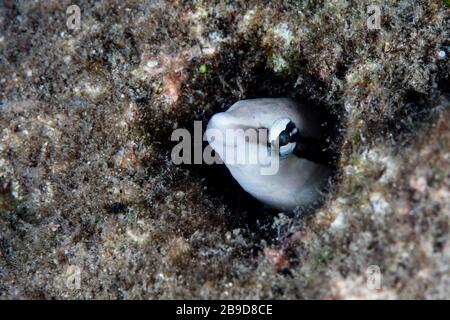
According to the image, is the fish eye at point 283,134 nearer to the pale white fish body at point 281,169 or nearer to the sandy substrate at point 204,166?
the pale white fish body at point 281,169

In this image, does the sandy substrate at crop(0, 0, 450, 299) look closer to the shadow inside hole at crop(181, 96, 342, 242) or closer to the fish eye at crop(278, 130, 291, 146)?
the shadow inside hole at crop(181, 96, 342, 242)

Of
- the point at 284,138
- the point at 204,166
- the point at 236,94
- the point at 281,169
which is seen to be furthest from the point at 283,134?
the point at 204,166

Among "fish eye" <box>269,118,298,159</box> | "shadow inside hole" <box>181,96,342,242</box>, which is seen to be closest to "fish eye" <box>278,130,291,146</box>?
"fish eye" <box>269,118,298,159</box>

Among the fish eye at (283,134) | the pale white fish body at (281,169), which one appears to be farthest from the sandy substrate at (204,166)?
the fish eye at (283,134)


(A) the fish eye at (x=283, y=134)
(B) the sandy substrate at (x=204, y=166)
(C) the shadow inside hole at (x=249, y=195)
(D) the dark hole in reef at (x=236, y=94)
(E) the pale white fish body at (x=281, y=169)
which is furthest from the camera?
(D) the dark hole in reef at (x=236, y=94)

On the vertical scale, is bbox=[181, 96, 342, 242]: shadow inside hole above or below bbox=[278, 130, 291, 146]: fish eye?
below
